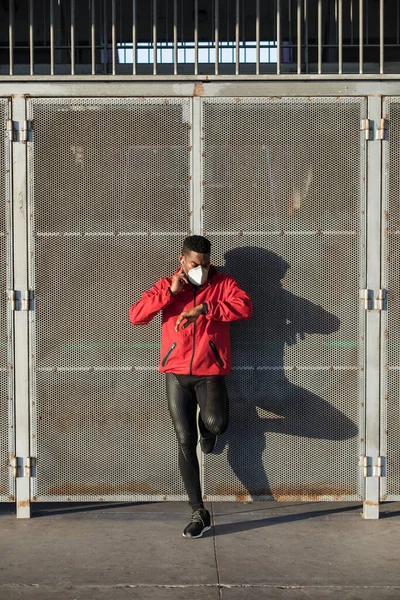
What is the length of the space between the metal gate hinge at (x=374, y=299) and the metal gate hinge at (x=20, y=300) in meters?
2.44

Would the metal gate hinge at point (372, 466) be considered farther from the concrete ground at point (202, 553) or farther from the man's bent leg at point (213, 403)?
the man's bent leg at point (213, 403)

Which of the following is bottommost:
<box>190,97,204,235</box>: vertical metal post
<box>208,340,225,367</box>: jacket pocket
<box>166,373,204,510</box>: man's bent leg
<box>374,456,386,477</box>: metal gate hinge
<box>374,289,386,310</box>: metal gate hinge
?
<box>374,456,386,477</box>: metal gate hinge

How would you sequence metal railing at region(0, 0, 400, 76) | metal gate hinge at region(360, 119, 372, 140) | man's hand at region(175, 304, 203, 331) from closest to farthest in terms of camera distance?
man's hand at region(175, 304, 203, 331) → metal gate hinge at region(360, 119, 372, 140) → metal railing at region(0, 0, 400, 76)

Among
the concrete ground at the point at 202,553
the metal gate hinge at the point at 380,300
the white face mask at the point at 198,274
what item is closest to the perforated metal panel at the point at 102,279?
the concrete ground at the point at 202,553

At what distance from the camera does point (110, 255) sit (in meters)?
6.14

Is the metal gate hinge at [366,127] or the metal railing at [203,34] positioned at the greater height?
the metal railing at [203,34]

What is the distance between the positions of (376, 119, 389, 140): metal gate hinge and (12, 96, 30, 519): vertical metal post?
2582mm

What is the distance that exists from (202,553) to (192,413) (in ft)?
3.22

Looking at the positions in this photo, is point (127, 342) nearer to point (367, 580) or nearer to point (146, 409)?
point (146, 409)

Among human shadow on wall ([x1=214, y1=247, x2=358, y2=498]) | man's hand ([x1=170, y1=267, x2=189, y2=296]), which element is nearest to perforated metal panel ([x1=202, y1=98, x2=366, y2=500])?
human shadow on wall ([x1=214, y1=247, x2=358, y2=498])

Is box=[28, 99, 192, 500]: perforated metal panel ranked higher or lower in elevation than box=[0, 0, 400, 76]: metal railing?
lower

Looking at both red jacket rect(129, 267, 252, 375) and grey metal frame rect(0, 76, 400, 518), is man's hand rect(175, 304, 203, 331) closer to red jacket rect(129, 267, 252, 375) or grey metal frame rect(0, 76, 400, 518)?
red jacket rect(129, 267, 252, 375)

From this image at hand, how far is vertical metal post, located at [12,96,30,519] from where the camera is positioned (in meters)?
6.09

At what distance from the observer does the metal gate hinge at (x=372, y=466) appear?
6113 millimetres
